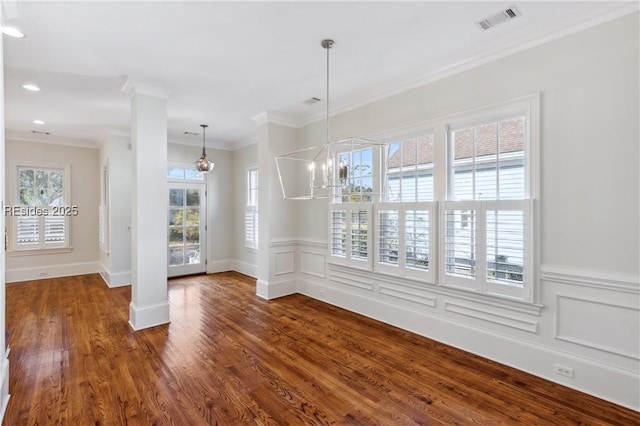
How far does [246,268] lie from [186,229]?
150 centimetres

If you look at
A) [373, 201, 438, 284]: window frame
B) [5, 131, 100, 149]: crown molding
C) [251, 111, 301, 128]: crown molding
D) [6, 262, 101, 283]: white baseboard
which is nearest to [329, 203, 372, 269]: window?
[373, 201, 438, 284]: window frame

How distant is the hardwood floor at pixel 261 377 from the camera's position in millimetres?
2217

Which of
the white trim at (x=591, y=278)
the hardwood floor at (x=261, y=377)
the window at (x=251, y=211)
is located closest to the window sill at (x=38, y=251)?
the hardwood floor at (x=261, y=377)

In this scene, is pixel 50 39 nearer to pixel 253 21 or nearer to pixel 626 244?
pixel 253 21

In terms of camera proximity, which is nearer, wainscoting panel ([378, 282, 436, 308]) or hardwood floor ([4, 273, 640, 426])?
hardwood floor ([4, 273, 640, 426])

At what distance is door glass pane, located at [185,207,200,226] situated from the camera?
6742 mm

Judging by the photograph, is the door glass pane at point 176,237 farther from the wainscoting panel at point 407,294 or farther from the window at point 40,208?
the wainscoting panel at point 407,294

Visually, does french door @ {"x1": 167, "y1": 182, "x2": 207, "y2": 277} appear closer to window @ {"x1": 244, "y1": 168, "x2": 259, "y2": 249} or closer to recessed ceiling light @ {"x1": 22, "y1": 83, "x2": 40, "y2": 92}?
window @ {"x1": 244, "y1": 168, "x2": 259, "y2": 249}

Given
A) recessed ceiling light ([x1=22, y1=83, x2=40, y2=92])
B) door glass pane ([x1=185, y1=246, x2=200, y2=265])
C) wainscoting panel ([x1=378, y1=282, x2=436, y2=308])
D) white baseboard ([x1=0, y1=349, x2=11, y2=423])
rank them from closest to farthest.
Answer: white baseboard ([x1=0, y1=349, x2=11, y2=423]), wainscoting panel ([x1=378, y1=282, x2=436, y2=308]), recessed ceiling light ([x1=22, y1=83, x2=40, y2=92]), door glass pane ([x1=185, y1=246, x2=200, y2=265])

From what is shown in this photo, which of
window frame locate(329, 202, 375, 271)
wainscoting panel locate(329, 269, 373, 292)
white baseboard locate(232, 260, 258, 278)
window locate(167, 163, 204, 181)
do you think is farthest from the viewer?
white baseboard locate(232, 260, 258, 278)

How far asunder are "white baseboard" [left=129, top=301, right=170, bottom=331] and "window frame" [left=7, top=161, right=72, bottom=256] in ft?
13.0

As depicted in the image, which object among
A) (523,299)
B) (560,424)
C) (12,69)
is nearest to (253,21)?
(12,69)

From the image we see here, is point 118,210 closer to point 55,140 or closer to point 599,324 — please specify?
point 55,140

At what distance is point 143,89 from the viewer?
3719 mm
